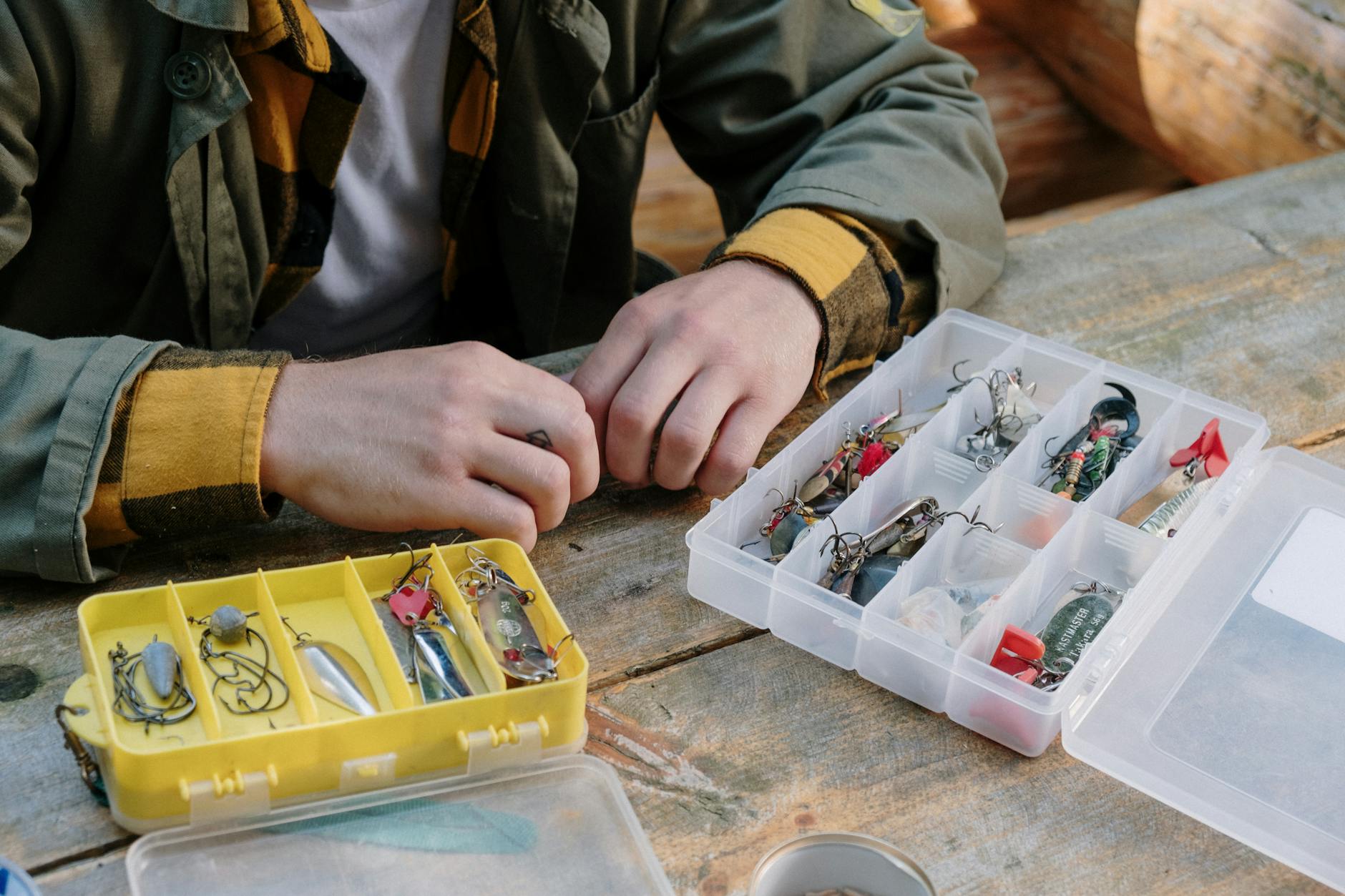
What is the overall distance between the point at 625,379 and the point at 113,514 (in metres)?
0.38

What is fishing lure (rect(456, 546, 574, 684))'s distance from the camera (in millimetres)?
755

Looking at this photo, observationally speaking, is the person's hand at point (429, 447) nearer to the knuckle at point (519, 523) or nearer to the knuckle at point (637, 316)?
the knuckle at point (519, 523)

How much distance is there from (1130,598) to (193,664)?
59cm

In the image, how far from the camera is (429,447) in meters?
0.89

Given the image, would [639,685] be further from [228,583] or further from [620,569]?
[228,583]

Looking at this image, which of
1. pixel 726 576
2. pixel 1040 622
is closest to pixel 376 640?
pixel 726 576

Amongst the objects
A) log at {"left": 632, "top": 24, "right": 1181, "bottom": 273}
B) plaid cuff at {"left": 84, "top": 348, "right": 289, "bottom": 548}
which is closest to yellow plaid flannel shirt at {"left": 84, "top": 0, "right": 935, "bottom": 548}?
plaid cuff at {"left": 84, "top": 348, "right": 289, "bottom": 548}

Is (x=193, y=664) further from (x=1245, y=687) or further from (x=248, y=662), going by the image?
(x=1245, y=687)

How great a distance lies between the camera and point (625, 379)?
1.00 metres

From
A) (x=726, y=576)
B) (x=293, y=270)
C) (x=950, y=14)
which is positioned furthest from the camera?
(x=950, y=14)

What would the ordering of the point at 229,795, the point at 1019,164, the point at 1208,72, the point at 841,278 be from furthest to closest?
the point at 1019,164
the point at 1208,72
the point at 841,278
the point at 229,795

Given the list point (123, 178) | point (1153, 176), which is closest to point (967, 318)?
point (123, 178)

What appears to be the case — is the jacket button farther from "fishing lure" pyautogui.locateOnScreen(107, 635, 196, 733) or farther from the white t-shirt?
"fishing lure" pyautogui.locateOnScreen(107, 635, 196, 733)

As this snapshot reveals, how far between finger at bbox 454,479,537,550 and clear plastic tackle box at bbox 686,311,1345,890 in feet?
0.39
